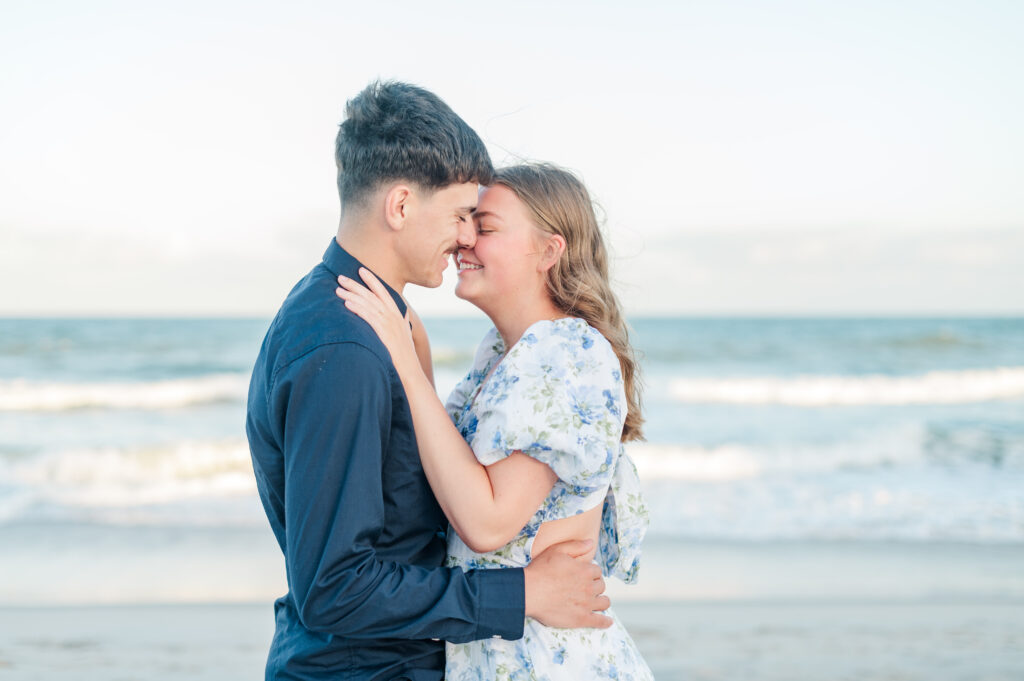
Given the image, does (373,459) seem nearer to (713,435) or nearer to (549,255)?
(549,255)

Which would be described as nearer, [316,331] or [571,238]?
[316,331]

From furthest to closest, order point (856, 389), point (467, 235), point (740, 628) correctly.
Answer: point (856, 389) < point (740, 628) < point (467, 235)

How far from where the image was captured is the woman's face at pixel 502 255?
2.16 metres

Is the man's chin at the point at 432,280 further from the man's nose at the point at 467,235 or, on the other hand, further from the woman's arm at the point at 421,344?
the woman's arm at the point at 421,344

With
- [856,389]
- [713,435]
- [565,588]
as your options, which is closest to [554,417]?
[565,588]

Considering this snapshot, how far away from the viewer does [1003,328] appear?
31.0 metres

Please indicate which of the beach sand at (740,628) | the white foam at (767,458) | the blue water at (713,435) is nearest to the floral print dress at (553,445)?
the blue water at (713,435)

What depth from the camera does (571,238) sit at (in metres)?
2.22

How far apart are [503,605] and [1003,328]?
34456 millimetres

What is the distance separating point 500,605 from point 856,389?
1693 centimetres

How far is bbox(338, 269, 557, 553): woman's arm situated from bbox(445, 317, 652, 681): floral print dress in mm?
59

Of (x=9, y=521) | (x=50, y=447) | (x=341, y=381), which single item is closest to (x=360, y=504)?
(x=341, y=381)

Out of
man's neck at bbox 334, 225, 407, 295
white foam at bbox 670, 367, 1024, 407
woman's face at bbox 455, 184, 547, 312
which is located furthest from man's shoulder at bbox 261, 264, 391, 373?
white foam at bbox 670, 367, 1024, 407

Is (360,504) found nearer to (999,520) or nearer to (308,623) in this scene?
(308,623)
